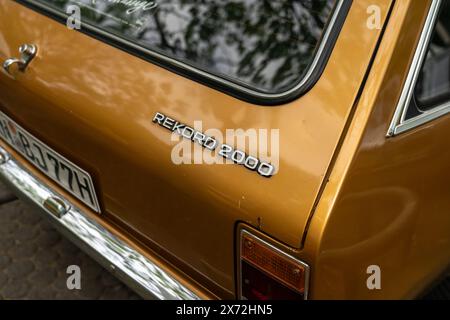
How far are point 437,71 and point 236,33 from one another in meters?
0.66

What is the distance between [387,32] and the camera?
4.36ft

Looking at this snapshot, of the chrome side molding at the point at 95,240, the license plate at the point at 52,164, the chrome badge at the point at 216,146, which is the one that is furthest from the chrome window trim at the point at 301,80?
the chrome side molding at the point at 95,240

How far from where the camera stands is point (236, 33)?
164 centimetres

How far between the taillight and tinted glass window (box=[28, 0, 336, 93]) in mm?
468

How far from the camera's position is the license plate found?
6.11 ft

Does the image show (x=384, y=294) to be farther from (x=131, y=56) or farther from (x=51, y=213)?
(x=51, y=213)

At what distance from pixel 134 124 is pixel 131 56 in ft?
0.98

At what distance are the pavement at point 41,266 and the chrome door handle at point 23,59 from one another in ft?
2.80

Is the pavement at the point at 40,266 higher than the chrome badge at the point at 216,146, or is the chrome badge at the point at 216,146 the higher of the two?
the chrome badge at the point at 216,146

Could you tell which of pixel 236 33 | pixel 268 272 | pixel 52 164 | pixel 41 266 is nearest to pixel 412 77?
pixel 236 33

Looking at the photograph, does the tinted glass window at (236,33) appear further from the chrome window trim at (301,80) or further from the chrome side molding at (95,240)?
the chrome side molding at (95,240)

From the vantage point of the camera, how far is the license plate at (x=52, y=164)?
186cm

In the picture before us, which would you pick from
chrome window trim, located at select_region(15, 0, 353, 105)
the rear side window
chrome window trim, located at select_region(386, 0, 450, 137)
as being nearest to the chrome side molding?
chrome window trim, located at select_region(15, 0, 353, 105)

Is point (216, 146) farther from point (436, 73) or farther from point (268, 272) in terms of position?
point (436, 73)
